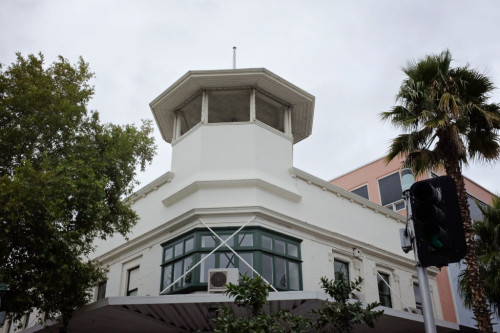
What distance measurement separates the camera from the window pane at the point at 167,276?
15.9 meters

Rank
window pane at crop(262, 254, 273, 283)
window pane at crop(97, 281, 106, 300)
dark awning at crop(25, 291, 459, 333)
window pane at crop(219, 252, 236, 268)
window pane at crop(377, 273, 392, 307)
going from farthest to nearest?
window pane at crop(97, 281, 106, 300) < window pane at crop(377, 273, 392, 307) < window pane at crop(219, 252, 236, 268) < window pane at crop(262, 254, 273, 283) < dark awning at crop(25, 291, 459, 333)

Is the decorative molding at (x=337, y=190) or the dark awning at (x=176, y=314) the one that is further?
the decorative molding at (x=337, y=190)

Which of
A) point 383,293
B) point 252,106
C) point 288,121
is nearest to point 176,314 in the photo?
point 252,106

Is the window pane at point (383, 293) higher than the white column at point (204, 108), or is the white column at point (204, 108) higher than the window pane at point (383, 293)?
the white column at point (204, 108)

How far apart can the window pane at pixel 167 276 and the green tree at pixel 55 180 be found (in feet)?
5.89

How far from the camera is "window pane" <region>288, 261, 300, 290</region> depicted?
15508 mm

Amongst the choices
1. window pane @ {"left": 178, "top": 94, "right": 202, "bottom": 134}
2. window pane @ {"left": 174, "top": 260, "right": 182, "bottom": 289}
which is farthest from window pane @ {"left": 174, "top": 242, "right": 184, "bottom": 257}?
window pane @ {"left": 178, "top": 94, "right": 202, "bottom": 134}

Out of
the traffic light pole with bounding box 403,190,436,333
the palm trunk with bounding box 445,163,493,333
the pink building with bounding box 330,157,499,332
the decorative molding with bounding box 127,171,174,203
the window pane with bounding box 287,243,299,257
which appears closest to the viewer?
the traffic light pole with bounding box 403,190,436,333

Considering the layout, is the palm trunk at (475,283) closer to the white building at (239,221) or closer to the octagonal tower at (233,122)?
the white building at (239,221)

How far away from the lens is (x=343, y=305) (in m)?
9.85

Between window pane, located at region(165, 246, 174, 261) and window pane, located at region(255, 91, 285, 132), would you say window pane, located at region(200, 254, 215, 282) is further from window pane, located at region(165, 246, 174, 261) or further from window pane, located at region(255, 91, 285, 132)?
window pane, located at region(255, 91, 285, 132)

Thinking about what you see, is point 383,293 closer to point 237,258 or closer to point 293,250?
point 293,250

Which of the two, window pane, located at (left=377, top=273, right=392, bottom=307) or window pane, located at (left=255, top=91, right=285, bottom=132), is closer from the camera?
window pane, located at (left=377, top=273, right=392, bottom=307)

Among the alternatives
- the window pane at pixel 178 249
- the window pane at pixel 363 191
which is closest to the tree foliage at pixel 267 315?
the window pane at pixel 178 249
